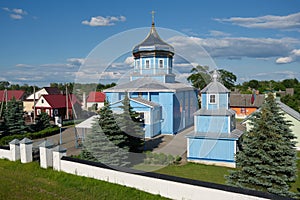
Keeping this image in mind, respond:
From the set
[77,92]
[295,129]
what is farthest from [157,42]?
[77,92]

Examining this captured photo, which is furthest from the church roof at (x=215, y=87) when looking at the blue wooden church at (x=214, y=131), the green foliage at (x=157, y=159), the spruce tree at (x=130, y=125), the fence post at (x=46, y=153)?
the fence post at (x=46, y=153)

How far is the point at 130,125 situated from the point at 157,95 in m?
7.36

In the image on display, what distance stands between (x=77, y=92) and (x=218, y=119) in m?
6.13

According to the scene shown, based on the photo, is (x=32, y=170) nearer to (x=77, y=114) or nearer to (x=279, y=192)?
(x=77, y=114)

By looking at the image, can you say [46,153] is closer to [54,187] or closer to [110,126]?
[54,187]

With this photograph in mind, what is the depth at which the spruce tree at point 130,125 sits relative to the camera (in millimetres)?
9781

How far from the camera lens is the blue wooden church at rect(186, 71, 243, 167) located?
11.0 meters

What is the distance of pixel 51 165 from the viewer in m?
9.40

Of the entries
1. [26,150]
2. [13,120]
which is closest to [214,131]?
[26,150]

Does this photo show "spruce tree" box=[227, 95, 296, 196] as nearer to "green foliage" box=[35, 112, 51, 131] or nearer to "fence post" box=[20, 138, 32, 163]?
"fence post" box=[20, 138, 32, 163]

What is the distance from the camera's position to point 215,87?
37.9 feet

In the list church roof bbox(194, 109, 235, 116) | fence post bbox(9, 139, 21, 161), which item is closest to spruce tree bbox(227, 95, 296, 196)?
church roof bbox(194, 109, 235, 116)

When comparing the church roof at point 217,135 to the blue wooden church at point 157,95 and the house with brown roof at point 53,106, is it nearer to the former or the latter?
the blue wooden church at point 157,95

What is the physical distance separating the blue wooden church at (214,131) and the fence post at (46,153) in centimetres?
558
